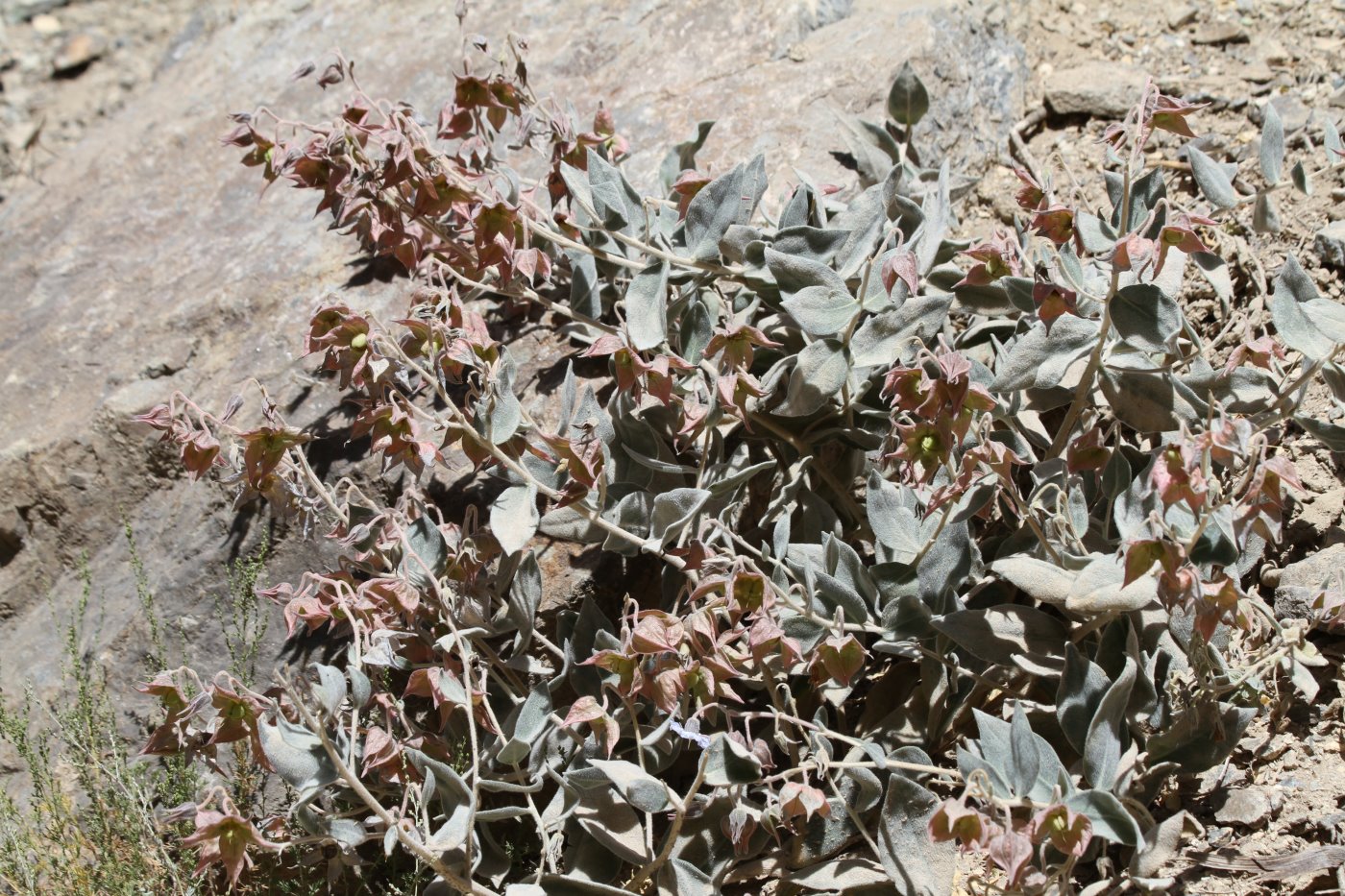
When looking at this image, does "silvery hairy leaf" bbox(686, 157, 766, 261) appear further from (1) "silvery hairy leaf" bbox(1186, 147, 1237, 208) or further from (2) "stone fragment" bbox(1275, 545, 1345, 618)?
(2) "stone fragment" bbox(1275, 545, 1345, 618)

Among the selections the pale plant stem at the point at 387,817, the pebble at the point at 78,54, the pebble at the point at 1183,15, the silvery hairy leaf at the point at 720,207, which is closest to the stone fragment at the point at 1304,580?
the silvery hairy leaf at the point at 720,207

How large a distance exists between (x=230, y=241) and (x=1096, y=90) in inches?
106

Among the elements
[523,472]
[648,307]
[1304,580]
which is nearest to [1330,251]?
[1304,580]

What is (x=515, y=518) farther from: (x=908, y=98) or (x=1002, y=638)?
(x=908, y=98)

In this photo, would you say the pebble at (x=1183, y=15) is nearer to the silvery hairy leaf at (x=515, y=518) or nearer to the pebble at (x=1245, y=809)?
the pebble at (x=1245, y=809)

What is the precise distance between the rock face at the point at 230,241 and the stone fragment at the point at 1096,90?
0.41ft

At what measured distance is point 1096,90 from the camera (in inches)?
139

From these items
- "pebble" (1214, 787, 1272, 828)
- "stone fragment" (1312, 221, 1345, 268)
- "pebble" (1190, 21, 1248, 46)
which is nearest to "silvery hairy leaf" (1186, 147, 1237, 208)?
"stone fragment" (1312, 221, 1345, 268)

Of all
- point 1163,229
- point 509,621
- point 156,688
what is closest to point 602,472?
point 509,621

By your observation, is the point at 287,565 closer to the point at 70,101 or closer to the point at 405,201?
the point at 405,201

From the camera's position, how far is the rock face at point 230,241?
3.21 m

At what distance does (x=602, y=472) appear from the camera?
2.38m

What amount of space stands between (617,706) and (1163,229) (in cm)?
135

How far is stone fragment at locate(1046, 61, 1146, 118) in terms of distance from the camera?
3.48 metres
